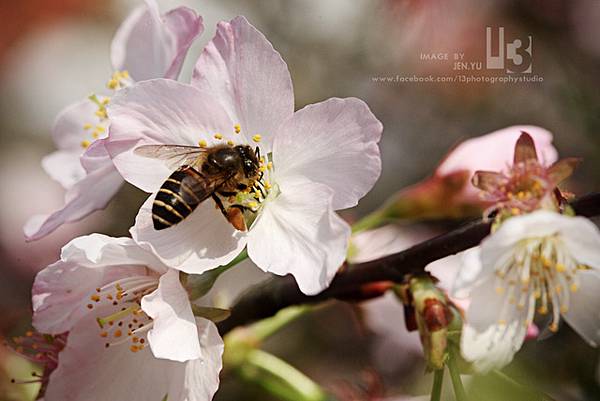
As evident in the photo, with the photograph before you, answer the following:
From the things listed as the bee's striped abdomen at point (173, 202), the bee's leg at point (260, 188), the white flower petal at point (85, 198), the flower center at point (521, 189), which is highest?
the bee's striped abdomen at point (173, 202)

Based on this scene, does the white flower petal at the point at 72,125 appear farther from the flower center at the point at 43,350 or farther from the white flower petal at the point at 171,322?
the white flower petal at the point at 171,322

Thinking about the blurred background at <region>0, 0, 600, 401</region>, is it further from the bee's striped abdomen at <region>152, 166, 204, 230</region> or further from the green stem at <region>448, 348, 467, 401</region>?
the bee's striped abdomen at <region>152, 166, 204, 230</region>

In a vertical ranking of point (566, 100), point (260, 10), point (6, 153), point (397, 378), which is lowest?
point (397, 378)

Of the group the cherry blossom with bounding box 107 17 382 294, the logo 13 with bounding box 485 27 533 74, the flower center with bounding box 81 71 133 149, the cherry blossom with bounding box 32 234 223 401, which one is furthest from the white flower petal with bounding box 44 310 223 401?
the logo 13 with bounding box 485 27 533 74

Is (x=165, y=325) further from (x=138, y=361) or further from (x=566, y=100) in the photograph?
(x=566, y=100)

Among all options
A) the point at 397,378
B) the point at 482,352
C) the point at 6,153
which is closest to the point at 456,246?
the point at 482,352

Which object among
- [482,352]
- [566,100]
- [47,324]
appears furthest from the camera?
[566,100]

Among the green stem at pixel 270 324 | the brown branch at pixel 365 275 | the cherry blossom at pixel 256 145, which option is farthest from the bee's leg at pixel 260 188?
the green stem at pixel 270 324
